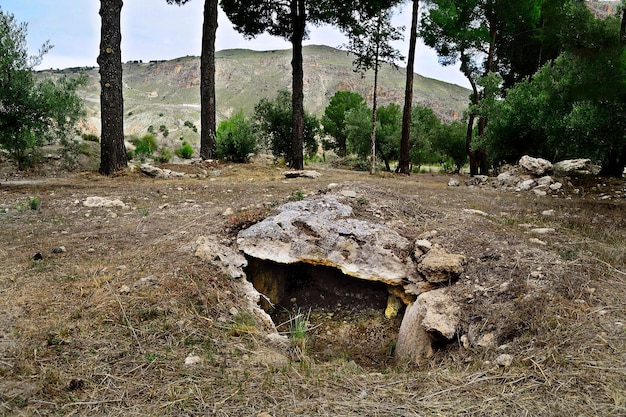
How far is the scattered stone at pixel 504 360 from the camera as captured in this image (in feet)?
8.72

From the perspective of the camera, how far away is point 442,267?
13.5ft

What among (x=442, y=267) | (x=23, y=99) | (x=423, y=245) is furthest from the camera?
(x=23, y=99)

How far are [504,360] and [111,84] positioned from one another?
949cm

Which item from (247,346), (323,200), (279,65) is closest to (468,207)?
(323,200)

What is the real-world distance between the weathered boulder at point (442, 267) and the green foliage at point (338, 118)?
27636 mm

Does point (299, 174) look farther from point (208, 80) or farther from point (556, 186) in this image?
point (556, 186)

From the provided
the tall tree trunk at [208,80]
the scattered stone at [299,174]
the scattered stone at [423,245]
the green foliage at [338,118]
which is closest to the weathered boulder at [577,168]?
the scattered stone at [299,174]

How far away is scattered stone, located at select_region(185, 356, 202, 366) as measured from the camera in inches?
105

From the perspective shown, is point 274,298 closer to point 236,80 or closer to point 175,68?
point 236,80

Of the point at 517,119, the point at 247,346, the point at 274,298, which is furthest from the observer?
the point at 517,119

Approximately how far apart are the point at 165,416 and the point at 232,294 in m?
1.63

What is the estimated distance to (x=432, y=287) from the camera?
422 centimetres

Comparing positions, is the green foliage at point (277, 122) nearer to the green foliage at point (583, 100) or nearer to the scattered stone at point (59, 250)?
the green foliage at point (583, 100)

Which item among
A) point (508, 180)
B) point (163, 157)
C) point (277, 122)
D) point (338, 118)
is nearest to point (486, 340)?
point (508, 180)
